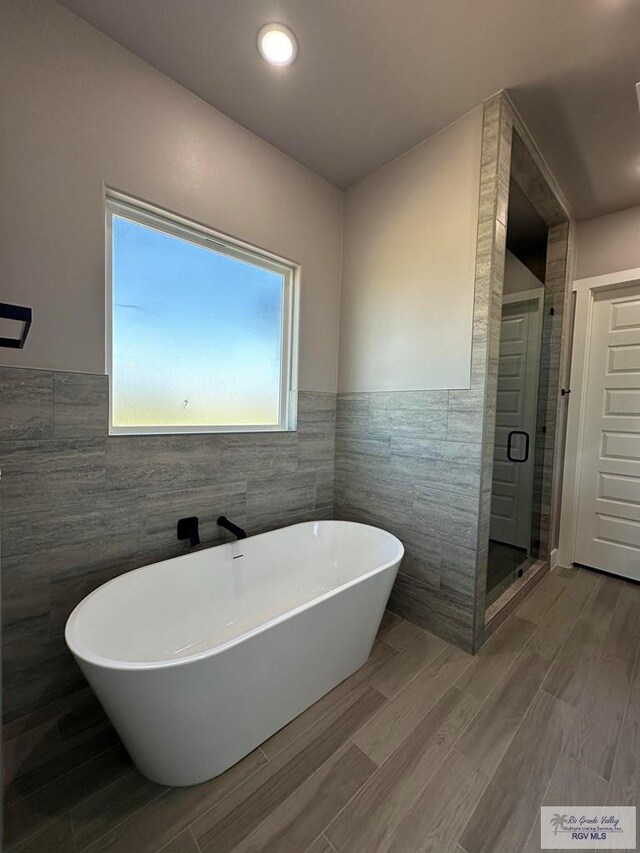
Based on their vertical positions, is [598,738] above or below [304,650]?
below

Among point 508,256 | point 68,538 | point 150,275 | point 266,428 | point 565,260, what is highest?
point 565,260

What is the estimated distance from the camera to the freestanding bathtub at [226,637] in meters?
0.99

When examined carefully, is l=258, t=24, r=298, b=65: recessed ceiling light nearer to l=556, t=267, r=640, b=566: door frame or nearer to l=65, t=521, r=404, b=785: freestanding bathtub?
l=65, t=521, r=404, b=785: freestanding bathtub

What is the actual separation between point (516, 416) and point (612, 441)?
832mm

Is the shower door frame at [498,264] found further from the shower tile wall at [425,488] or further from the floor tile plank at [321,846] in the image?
the floor tile plank at [321,846]

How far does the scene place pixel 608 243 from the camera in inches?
103

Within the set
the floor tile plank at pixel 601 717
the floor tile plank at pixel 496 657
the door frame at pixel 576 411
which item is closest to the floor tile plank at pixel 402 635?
the floor tile plank at pixel 496 657

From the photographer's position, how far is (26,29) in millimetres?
1258

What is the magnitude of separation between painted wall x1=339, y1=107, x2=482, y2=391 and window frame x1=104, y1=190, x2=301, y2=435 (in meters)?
0.42

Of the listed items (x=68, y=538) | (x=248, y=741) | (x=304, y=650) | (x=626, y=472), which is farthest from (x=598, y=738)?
(x=68, y=538)

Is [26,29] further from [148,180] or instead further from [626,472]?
[626,472]

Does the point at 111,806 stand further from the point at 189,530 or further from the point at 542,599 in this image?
the point at 542,599

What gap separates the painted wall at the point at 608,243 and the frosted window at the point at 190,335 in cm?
247

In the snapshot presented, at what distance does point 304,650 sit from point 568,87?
9.29 ft
